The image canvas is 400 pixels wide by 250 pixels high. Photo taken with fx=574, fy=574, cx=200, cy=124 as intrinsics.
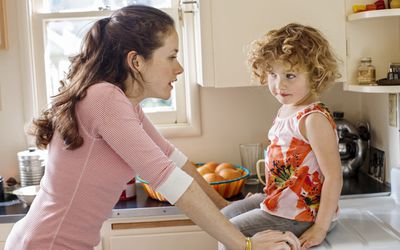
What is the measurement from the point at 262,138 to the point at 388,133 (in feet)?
1.89

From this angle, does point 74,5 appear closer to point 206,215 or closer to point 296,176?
point 296,176

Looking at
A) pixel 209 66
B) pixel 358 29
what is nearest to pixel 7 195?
pixel 209 66

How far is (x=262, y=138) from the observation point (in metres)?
2.66

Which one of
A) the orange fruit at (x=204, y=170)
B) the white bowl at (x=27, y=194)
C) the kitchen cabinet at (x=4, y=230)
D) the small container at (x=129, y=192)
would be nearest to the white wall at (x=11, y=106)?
the white bowl at (x=27, y=194)

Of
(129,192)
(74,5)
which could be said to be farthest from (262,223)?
(74,5)

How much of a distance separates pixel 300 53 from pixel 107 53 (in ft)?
1.94

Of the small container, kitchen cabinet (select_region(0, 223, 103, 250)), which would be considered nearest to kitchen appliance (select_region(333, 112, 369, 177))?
the small container

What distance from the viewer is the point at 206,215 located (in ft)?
4.71

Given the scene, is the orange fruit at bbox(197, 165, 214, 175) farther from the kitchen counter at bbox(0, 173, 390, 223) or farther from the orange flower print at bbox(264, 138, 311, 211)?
the orange flower print at bbox(264, 138, 311, 211)

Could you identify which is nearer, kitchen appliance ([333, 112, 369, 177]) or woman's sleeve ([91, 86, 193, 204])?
woman's sleeve ([91, 86, 193, 204])

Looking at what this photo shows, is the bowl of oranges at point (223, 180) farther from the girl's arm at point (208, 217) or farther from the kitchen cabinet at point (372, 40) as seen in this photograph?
the girl's arm at point (208, 217)

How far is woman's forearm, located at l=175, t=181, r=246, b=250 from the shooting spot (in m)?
1.43

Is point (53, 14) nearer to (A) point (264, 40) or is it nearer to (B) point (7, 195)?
(B) point (7, 195)

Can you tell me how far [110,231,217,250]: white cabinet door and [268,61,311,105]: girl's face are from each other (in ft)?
2.37
